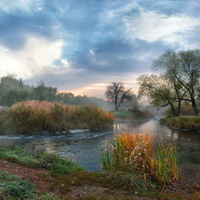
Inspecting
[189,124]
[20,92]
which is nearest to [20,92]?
[20,92]

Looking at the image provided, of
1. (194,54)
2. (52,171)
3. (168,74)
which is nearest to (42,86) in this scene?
(168,74)

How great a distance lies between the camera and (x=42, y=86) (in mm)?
51281

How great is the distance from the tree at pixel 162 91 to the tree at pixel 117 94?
2429 cm

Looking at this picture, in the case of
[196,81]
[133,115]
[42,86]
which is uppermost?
Answer: [42,86]

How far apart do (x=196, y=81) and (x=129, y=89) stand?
2931 cm

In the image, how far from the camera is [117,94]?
5400 centimetres

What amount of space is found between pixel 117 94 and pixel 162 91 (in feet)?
90.9

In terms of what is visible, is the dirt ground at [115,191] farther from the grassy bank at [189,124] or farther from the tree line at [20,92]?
the tree line at [20,92]

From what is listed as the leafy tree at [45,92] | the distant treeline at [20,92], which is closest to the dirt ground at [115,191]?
the distant treeline at [20,92]

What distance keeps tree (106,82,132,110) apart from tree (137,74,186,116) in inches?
956

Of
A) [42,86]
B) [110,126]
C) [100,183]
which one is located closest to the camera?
[100,183]

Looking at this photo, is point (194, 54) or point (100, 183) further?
point (194, 54)

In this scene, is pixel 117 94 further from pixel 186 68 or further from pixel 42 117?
pixel 42 117

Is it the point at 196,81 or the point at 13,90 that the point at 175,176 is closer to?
the point at 196,81
